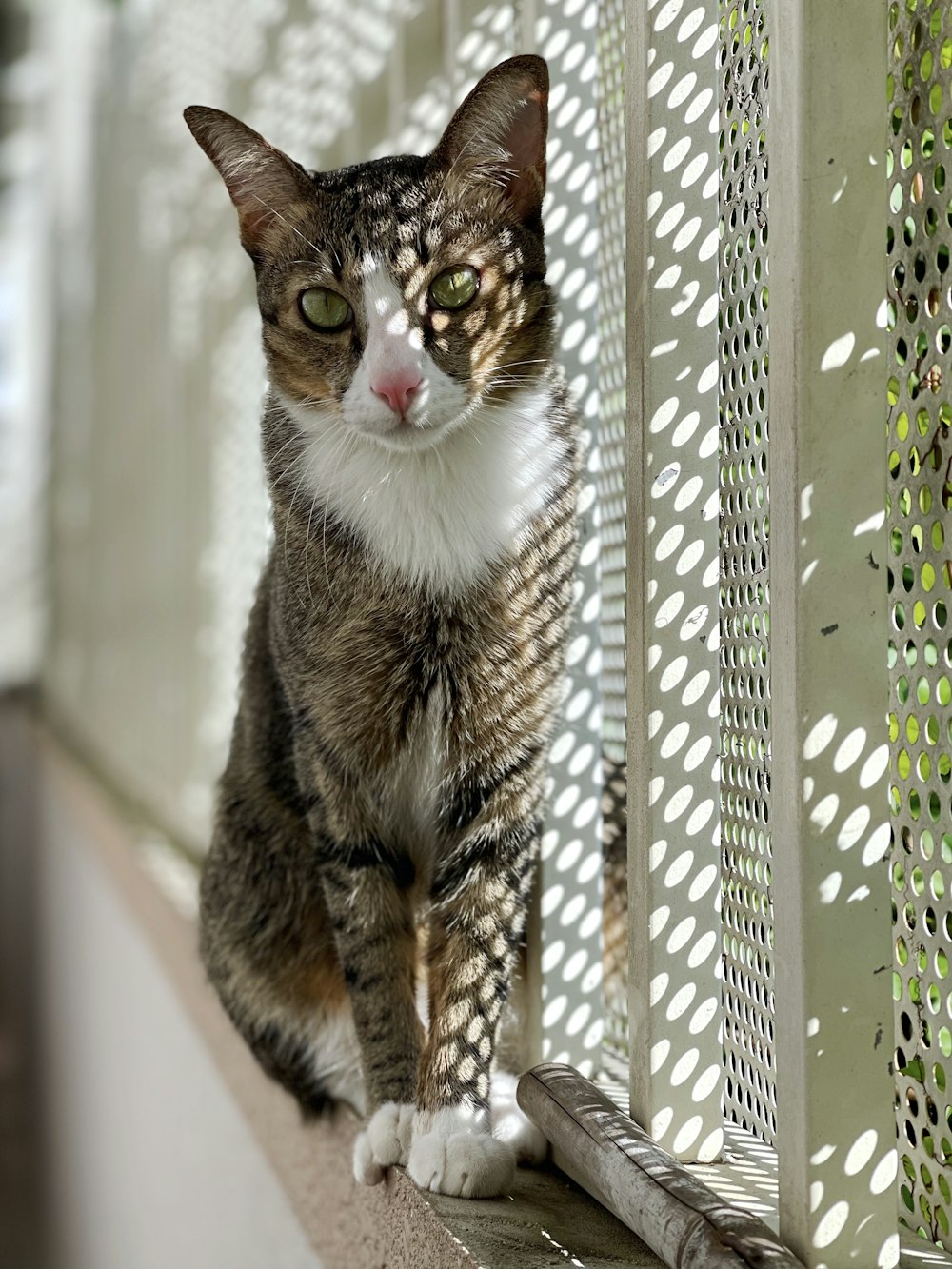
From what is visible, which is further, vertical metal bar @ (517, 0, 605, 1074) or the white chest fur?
vertical metal bar @ (517, 0, 605, 1074)

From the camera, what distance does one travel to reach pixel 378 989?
1032 millimetres

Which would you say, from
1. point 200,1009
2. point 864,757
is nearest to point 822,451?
point 864,757

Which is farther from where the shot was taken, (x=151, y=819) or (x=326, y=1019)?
(x=151, y=819)

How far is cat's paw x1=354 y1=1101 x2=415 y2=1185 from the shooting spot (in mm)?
1008

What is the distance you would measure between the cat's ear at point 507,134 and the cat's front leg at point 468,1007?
0.47m

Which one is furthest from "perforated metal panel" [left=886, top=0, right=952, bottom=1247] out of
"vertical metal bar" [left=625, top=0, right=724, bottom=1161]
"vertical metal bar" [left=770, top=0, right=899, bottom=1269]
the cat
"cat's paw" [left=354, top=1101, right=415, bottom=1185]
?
"cat's paw" [left=354, top=1101, right=415, bottom=1185]

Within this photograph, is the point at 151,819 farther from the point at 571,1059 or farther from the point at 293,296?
the point at 293,296

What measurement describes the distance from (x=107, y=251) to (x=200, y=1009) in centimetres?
288

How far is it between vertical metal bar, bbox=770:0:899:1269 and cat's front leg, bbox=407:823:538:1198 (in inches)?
11.8

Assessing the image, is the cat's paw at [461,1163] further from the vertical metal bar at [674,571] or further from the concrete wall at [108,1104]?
the concrete wall at [108,1104]

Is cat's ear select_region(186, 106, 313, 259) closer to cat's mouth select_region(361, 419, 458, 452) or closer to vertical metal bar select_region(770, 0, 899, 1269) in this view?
cat's mouth select_region(361, 419, 458, 452)

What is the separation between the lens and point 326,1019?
1.22 metres

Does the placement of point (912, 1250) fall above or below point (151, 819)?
above

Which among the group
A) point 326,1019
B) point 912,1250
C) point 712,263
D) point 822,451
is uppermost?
point 712,263
